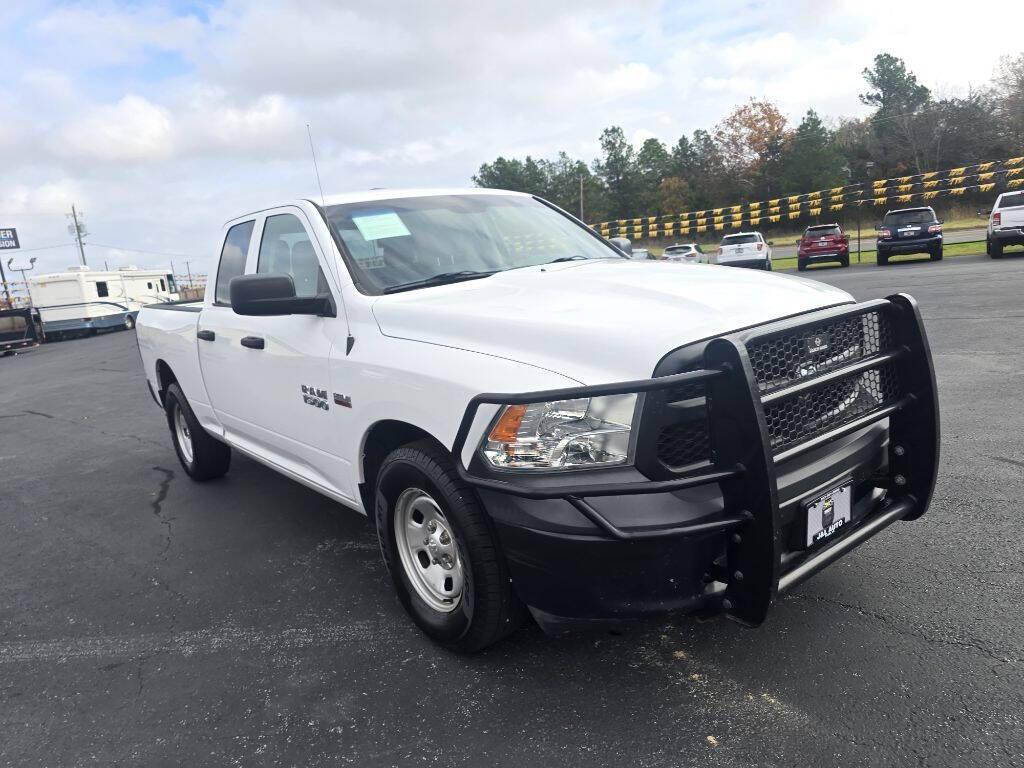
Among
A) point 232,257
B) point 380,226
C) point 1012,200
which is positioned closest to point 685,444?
point 380,226

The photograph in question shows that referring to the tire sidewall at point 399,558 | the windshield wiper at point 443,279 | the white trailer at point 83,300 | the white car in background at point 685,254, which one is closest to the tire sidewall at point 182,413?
the windshield wiper at point 443,279

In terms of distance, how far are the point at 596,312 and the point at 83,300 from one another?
3183cm

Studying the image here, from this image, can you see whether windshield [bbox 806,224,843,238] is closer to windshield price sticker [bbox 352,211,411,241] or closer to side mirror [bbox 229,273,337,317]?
windshield price sticker [bbox 352,211,411,241]

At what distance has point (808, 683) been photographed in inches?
104

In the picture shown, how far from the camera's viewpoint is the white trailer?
29.0 meters

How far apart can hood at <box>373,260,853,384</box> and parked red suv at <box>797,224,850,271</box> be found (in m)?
22.8

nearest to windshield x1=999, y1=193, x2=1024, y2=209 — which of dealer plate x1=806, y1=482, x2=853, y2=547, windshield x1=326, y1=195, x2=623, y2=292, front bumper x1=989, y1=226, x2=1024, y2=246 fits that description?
front bumper x1=989, y1=226, x2=1024, y2=246

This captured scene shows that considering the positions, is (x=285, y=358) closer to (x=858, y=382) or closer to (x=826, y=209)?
(x=858, y=382)

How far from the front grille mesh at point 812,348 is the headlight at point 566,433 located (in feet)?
1.53

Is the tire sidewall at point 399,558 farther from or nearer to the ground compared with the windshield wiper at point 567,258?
nearer to the ground

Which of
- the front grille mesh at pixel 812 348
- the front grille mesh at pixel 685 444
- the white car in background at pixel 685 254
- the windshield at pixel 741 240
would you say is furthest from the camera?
the white car in background at pixel 685 254

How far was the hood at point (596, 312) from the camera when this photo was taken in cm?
244

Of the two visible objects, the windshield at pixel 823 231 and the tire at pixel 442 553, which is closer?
the tire at pixel 442 553

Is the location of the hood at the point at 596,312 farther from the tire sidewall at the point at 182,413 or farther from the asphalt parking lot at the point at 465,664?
the tire sidewall at the point at 182,413
